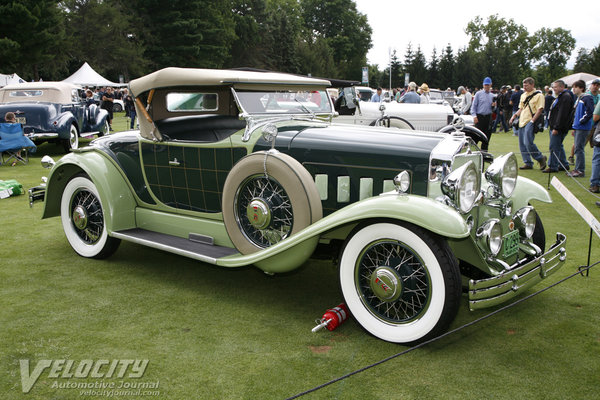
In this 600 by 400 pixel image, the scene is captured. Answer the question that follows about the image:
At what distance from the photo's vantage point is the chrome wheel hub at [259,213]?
365cm

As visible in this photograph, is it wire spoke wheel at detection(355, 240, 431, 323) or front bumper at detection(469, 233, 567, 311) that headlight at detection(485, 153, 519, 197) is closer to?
front bumper at detection(469, 233, 567, 311)

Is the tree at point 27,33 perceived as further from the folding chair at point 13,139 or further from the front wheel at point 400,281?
the front wheel at point 400,281

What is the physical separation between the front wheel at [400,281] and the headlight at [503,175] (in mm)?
996

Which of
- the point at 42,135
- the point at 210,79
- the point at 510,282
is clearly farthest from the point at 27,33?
the point at 510,282

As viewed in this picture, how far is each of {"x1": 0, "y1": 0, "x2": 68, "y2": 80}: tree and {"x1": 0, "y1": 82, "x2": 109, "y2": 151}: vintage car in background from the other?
17737 millimetres

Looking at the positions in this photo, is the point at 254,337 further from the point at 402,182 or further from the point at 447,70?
the point at 447,70

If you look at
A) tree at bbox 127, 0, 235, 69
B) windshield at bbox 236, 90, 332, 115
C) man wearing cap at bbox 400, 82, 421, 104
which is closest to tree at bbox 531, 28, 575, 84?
tree at bbox 127, 0, 235, 69

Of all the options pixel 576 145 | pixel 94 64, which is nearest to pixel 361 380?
pixel 576 145

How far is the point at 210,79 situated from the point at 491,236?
7.92 ft

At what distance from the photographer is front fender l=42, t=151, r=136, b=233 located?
4531 millimetres

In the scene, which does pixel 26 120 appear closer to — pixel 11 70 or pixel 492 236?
pixel 492 236

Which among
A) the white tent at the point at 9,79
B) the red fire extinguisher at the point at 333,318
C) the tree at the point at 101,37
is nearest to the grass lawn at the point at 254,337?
the red fire extinguisher at the point at 333,318

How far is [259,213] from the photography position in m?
3.66

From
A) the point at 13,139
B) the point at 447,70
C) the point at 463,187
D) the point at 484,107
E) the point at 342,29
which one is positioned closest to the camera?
the point at 463,187
